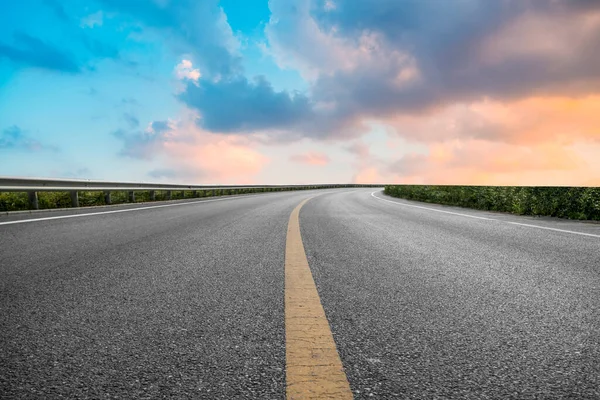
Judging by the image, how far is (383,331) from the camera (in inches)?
79.4

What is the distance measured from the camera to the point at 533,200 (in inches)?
492

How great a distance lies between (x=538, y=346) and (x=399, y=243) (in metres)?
3.37

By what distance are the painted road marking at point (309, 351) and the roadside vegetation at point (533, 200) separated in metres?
11.0

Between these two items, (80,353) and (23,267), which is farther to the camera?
(23,267)

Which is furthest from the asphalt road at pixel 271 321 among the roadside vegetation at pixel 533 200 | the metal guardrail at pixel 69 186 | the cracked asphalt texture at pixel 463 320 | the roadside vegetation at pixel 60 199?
the roadside vegetation at pixel 60 199

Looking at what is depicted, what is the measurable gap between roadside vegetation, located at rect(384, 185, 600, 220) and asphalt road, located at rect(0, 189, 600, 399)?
25.1 ft

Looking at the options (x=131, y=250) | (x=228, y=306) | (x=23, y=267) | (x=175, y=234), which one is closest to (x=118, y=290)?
(x=228, y=306)

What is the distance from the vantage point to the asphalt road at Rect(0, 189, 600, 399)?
1.49 meters

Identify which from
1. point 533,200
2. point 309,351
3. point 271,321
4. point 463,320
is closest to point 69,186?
point 271,321

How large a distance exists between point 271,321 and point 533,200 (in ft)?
42.6

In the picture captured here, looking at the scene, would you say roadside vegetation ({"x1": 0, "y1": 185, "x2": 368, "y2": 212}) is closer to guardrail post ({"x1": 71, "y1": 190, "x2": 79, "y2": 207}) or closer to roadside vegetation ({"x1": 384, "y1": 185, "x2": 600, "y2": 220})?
guardrail post ({"x1": 71, "y1": 190, "x2": 79, "y2": 207})

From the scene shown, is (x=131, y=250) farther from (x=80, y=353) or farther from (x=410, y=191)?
(x=410, y=191)

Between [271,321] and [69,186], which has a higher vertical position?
[69,186]

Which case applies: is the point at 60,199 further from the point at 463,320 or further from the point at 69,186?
the point at 463,320
